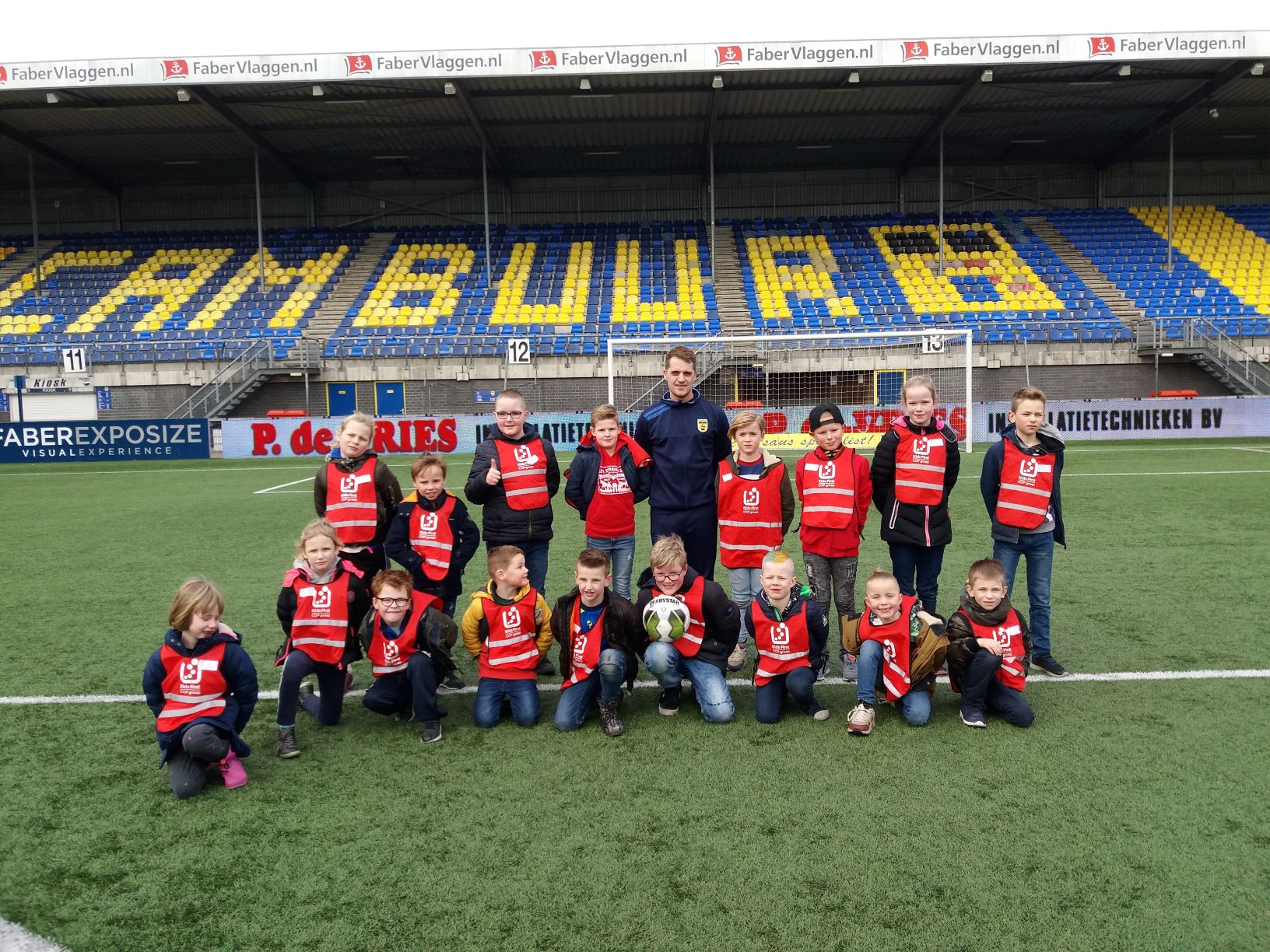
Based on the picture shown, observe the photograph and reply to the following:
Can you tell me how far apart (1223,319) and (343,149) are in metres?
27.6

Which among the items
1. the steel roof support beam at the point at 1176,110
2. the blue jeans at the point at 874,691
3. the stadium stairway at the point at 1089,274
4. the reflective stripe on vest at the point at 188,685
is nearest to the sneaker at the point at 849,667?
the blue jeans at the point at 874,691

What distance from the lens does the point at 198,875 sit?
11.0 ft

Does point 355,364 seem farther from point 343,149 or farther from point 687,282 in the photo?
point 687,282

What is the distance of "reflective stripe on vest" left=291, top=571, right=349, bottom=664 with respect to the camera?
4770mm

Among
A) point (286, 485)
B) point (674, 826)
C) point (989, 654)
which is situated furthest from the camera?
point (286, 485)

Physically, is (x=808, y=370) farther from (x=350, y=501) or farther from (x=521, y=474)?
(x=350, y=501)

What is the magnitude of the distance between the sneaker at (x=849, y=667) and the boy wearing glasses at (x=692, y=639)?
33.7 inches

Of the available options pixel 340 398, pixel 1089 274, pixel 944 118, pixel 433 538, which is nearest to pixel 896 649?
pixel 433 538

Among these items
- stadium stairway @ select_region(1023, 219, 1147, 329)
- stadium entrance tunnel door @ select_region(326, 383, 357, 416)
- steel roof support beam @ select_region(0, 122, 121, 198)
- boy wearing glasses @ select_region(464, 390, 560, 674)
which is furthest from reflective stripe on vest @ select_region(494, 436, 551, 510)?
steel roof support beam @ select_region(0, 122, 121, 198)

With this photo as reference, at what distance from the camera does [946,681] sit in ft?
17.5

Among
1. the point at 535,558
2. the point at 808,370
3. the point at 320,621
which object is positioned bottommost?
the point at 320,621

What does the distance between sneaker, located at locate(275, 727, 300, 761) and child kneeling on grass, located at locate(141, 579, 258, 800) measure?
8.8 inches

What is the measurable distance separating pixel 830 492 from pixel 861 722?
148 centimetres

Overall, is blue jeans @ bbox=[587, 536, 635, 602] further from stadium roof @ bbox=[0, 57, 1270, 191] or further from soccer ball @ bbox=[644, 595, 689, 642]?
stadium roof @ bbox=[0, 57, 1270, 191]
